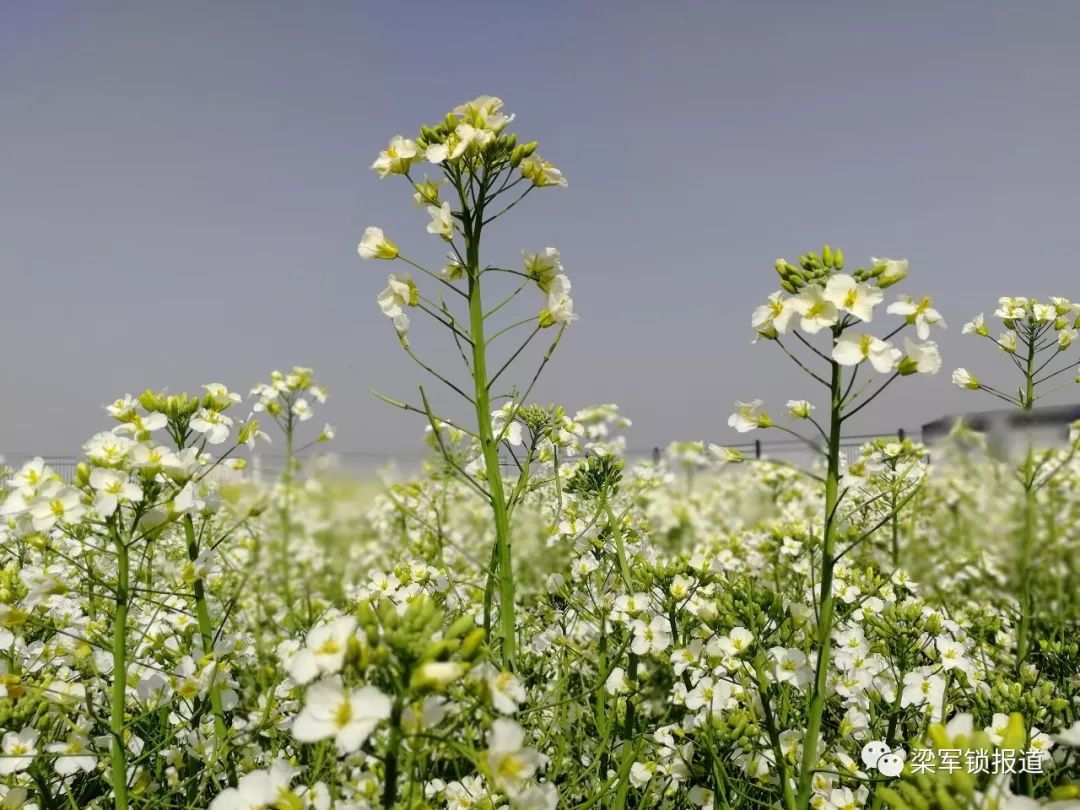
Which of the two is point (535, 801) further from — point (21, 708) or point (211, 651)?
point (21, 708)

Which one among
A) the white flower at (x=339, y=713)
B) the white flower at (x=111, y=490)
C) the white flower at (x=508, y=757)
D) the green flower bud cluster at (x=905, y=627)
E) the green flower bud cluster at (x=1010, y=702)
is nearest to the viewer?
the white flower at (x=339, y=713)

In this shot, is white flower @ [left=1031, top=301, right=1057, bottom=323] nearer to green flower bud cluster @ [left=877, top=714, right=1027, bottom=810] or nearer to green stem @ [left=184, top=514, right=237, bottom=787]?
green flower bud cluster @ [left=877, top=714, right=1027, bottom=810]

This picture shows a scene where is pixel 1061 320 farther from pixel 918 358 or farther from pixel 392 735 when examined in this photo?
pixel 392 735

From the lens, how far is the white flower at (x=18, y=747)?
2217mm

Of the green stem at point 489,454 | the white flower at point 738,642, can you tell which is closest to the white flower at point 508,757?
the green stem at point 489,454

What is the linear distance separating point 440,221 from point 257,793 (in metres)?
1.65

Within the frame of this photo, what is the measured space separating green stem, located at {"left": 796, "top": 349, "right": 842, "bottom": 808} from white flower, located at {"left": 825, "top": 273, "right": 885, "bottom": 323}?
16 cm

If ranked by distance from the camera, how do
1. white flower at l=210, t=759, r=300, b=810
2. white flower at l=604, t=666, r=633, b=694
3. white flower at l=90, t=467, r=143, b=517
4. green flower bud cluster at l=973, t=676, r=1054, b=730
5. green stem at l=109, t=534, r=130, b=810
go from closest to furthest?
white flower at l=210, t=759, r=300, b=810
green stem at l=109, t=534, r=130, b=810
white flower at l=90, t=467, r=143, b=517
white flower at l=604, t=666, r=633, b=694
green flower bud cluster at l=973, t=676, r=1054, b=730

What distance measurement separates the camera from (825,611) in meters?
1.98

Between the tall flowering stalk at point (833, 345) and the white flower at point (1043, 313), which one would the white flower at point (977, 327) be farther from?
the tall flowering stalk at point (833, 345)

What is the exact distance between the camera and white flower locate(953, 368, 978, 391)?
445cm

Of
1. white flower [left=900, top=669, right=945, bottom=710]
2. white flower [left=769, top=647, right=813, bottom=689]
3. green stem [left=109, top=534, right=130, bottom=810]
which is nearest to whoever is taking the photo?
green stem [left=109, top=534, right=130, bottom=810]

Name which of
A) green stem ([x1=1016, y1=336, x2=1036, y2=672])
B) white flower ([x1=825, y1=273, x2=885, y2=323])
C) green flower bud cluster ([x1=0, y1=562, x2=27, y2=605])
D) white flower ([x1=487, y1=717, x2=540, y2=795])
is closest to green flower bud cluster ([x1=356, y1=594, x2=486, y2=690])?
white flower ([x1=487, y1=717, x2=540, y2=795])

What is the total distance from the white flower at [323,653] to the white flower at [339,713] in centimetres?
3
